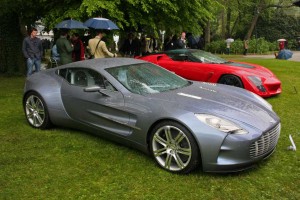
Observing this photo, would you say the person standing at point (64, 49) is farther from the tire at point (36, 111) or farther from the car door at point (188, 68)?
the tire at point (36, 111)

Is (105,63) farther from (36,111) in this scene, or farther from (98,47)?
(98,47)

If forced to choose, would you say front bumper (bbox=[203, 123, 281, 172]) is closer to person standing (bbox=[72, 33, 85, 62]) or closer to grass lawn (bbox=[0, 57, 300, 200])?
grass lawn (bbox=[0, 57, 300, 200])

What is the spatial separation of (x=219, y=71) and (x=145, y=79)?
12.6 ft

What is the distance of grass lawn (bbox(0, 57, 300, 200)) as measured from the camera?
12.2 ft

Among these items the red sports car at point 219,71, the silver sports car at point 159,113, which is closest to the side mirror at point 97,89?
the silver sports car at point 159,113

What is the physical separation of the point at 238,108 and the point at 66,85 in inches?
105

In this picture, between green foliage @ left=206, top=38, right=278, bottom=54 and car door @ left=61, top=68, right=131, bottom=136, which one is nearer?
car door @ left=61, top=68, right=131, bottom=136

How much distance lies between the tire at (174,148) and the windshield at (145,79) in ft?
2.37

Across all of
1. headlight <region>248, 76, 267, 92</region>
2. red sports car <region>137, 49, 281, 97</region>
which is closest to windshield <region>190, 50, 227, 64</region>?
red sports car <region>137, 49, 281, 97</region>

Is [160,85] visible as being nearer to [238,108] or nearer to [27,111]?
[238,108]

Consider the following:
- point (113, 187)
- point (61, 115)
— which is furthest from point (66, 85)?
point (113, 187)

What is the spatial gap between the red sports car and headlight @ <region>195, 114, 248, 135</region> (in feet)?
13.7

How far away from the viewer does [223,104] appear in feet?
14.4

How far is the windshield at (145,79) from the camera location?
483 centimetres
